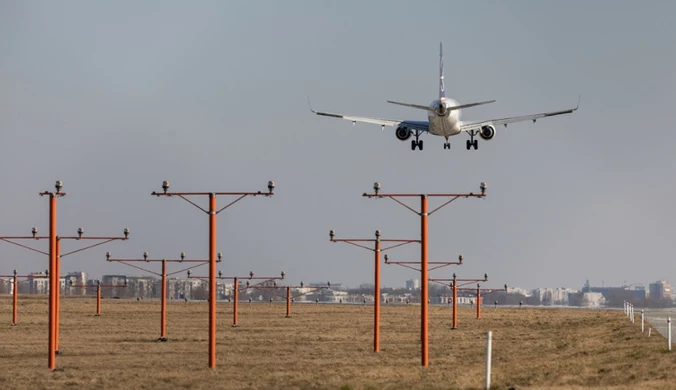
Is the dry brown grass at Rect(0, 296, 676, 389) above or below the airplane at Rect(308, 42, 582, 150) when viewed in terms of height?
below

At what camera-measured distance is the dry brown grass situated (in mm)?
52531

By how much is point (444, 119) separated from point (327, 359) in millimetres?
32101

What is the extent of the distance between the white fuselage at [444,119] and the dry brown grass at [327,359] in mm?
15553

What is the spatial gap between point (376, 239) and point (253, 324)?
53.1 m

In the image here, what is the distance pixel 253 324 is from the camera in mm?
124625

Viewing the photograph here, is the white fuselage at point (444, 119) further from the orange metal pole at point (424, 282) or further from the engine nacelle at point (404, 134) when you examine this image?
the orange metal pole at point (424, 282)

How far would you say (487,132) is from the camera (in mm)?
102000

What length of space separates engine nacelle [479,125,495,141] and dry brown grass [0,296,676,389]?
15459 millimetres

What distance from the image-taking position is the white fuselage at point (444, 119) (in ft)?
317

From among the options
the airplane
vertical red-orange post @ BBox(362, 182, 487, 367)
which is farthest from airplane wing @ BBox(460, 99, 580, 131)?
vertical red-orange post @ BBox(362, 182, 487, 367)

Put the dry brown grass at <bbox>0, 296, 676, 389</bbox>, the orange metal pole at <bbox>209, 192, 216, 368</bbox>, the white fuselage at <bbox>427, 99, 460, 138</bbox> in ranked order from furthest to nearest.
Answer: the white fuselage at <bbox>427, 99, 460, 138</bbox>, the orange metal pole at <bbox>209, 192, 216, 368</bbox>, the dry brown grass at <bbox>0, 296, 676, 389</bbox>

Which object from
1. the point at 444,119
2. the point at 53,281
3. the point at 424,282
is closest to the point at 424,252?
the point at 424,282

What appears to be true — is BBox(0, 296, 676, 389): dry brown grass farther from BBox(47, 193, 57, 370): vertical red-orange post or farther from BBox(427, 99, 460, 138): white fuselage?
BBox(427, 99, 460, 138): white fuselage

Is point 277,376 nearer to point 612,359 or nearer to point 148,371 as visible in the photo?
point 148,371
